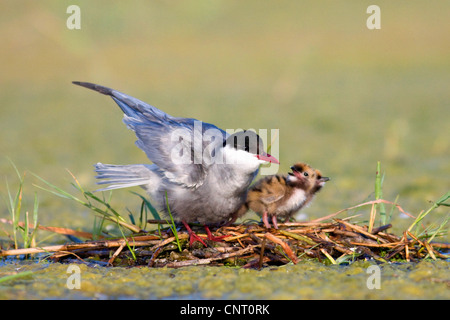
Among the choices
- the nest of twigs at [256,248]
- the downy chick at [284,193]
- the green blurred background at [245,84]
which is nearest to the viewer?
the nest of twigs at [256,248]

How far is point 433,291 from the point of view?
10.9 feet

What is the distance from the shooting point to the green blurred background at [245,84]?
707 cm

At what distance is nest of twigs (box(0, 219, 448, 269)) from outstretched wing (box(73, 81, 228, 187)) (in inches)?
15.8

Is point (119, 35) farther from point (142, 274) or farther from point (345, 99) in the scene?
point (142, 274)

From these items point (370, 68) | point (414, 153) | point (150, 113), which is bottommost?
point (414, 153)

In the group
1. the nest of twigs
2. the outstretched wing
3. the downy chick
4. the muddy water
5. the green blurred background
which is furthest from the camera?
the green blurred background

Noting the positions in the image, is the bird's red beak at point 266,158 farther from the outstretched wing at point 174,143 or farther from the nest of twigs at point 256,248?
the nest of twigs at point 256,248

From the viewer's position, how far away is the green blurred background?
7074 mm

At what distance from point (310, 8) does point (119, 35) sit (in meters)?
3.81

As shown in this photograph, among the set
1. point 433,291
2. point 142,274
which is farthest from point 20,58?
point 433,291

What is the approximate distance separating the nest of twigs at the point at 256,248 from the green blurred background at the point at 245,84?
1.40 metres

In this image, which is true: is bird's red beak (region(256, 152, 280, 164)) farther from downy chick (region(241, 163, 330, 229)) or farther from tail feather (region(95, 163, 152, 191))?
tail feather (region(95, 163, 152, 191))

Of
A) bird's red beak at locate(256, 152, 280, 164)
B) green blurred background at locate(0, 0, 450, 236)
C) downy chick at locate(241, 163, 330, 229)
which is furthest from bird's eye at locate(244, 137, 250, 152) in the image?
green blurred background at locate(0, 0, 450, 236)

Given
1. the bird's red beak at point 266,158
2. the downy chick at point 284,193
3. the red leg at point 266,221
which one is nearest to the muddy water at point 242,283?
the red leg at point 266,221
